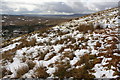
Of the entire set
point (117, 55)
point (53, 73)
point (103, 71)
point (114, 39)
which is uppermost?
point (114, 39)

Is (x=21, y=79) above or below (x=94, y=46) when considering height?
below

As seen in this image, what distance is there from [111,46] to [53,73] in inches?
136

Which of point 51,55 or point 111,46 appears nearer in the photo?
point 111,46

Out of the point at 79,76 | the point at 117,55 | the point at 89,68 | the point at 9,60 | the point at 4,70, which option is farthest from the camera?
the point at 9,60

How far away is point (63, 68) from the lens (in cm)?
493

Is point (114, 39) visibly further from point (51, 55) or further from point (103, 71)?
point (51, 55)

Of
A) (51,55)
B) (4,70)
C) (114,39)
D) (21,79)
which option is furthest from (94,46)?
(4,70)

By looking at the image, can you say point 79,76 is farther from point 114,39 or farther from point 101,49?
point 114,39

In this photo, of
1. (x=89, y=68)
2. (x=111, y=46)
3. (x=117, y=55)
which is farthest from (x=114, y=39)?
(x=89, y=68)

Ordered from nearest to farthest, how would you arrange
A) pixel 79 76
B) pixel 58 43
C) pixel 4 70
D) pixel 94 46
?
pixel 79 76 → pixel 4 70 → pixel 94 46 → pixel 58 43

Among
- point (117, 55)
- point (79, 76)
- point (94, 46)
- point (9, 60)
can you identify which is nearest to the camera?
point (79, 76)

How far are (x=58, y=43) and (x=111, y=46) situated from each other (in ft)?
12.1

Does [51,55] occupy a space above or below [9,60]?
above

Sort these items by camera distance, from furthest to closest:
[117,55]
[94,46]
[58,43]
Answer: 1. [58,43]
2. [94,46]
3. [117,55]
